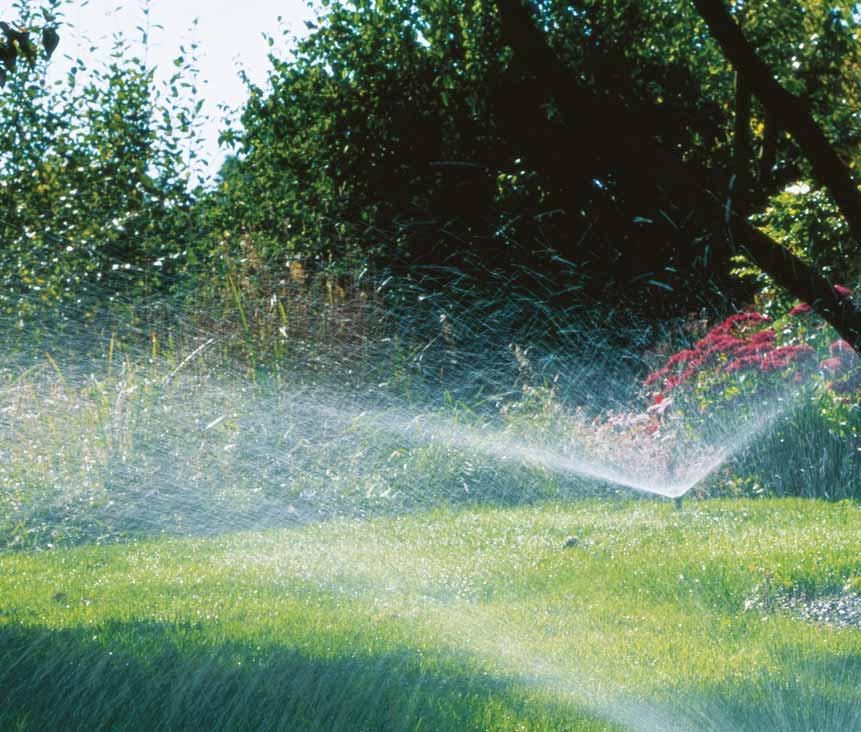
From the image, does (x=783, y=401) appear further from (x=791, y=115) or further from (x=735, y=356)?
(x=791, y=115)

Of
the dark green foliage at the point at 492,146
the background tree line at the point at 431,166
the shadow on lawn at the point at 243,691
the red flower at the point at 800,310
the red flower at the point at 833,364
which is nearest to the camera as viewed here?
the shadow on lawn at the point at 243,691

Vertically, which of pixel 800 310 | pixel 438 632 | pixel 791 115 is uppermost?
pixel 791 115

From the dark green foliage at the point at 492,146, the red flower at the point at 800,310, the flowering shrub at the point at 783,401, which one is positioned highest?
the dark green foliage at the point at 492,146

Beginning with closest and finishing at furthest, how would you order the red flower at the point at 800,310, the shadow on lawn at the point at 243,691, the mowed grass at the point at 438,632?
1. the shadow on lawn at the point at 243,691
2. the mowed grass at the point at 438,632
3. the red flower at the point at 800,310

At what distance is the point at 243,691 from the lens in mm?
3363

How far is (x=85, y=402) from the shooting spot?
8.26 m

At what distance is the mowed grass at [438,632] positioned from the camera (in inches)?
130

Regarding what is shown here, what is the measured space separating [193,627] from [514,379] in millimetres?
6634

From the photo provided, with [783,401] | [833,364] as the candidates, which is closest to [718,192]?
[833,364]

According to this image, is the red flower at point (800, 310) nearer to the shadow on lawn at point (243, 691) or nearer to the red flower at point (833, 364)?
the red flower at point (833, 364)

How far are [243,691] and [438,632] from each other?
963 mm

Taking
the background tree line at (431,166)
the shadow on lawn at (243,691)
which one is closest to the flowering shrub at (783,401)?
the background tree line at (431,166)

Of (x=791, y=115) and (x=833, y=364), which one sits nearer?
(x=791, y=115)

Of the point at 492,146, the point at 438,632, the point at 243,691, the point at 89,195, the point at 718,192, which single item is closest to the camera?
the point at 243,691
